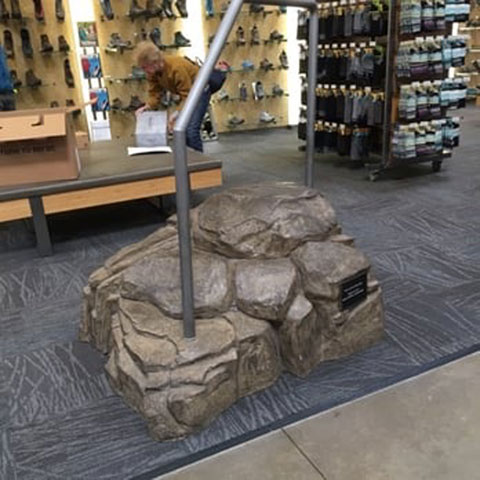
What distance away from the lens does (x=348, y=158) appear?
→ 567 cm

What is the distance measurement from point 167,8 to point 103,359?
582cm

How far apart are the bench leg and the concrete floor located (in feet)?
6.65

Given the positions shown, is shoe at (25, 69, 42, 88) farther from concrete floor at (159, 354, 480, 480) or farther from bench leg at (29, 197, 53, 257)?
concrete floor at (159, 354, 480, 480)

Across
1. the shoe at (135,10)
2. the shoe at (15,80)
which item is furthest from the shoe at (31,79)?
the shoe at (135,10)

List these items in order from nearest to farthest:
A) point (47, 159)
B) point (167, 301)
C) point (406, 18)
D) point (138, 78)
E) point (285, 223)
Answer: point (167, 301), point (285, 223), point (47, 159), point (406, 18), point (138, 78)

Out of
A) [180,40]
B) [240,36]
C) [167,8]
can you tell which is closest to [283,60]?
[240,36]

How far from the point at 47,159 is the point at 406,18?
3083 millimetres

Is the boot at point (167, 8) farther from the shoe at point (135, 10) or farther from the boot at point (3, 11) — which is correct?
the boot at point (3, 11)

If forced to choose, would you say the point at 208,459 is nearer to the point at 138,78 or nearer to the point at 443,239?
the point at 443,239

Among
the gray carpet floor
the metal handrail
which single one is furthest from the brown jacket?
the metal handrail

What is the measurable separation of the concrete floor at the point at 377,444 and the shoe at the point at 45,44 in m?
5.95

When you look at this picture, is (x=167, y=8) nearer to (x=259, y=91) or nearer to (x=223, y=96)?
(x=223, y=96)

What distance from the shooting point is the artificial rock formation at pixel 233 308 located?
1.70 m

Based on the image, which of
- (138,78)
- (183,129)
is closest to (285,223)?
(183,129)
